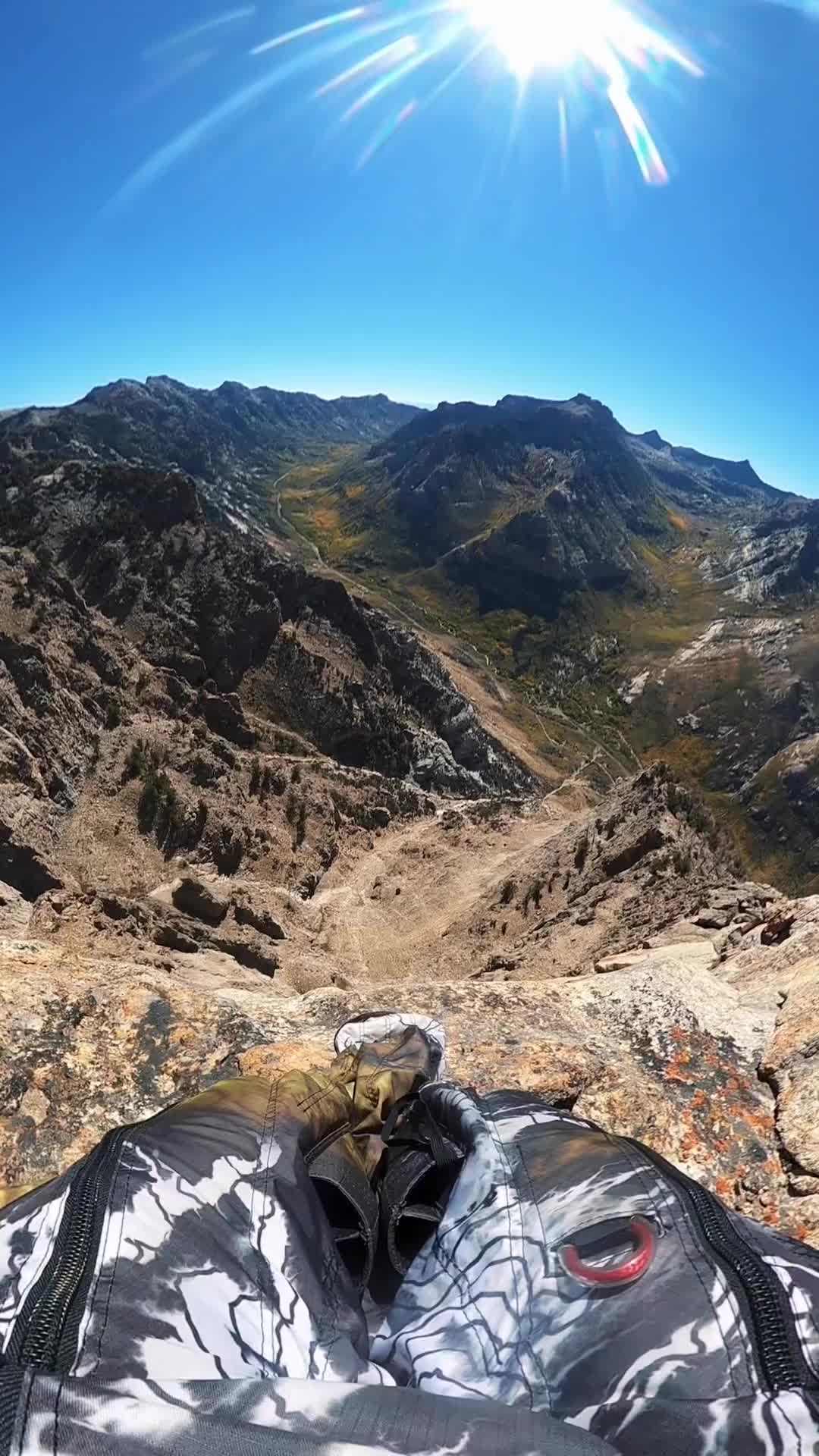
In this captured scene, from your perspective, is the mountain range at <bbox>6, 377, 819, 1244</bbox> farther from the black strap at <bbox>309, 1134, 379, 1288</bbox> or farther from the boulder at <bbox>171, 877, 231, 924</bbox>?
the black strap at <bbox>309, 1134, 379, 1288</bbox>

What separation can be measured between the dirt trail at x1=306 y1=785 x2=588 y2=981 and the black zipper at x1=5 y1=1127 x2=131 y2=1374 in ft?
45.4

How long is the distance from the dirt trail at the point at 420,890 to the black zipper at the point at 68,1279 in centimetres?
1384

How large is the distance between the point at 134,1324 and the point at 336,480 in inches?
6936

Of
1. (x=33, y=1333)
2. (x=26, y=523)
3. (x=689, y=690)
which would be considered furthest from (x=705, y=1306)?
(x=689, y=690)

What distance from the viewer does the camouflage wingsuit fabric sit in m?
1.53

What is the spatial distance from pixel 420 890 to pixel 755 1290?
19.5m

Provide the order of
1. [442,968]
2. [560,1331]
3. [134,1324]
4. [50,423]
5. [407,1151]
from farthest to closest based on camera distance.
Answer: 1. [50,423]
2. [442,968]
3. [407,1151]
4. [560,1331]
5. [134,1324]

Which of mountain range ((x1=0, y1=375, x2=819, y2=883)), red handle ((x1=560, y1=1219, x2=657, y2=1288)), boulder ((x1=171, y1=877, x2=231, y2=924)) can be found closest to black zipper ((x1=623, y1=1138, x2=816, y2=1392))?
red handle ((x1=560, y1=1219, x2=657, y2=1288))

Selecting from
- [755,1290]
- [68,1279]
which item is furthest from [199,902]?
[755,1290]

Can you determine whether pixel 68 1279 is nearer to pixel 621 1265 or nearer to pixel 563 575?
pixel 621 1265

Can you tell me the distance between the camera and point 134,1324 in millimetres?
1808

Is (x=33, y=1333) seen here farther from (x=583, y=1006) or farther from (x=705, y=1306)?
(x=583, y=1006)

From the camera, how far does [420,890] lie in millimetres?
21062

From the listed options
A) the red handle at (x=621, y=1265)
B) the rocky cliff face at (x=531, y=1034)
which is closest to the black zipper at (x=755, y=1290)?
the red handle at (x=621, y=1265)
